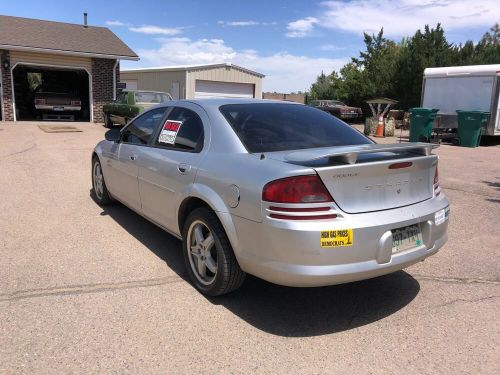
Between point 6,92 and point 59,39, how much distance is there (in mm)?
3435

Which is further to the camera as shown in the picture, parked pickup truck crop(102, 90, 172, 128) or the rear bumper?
parked pickup truck crop(102, 90, 172, 128)

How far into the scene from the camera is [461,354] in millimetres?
2949

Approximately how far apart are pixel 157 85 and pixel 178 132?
1141 inches

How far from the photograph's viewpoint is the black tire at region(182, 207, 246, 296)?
3391 mm

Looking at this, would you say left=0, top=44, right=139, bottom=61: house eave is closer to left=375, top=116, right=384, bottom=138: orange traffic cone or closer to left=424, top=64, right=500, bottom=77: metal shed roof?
left=375, top=116, right=384, bottom=138: orange traffic cone

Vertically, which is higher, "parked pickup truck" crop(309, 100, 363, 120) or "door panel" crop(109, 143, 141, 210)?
"parked pickup truck" crop(309, 100, 363, 120)

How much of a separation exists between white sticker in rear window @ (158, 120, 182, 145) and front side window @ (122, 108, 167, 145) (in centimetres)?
20

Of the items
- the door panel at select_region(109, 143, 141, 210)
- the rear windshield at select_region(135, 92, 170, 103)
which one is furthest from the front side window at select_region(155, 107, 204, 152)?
the rear windshield at select_region(135, 92, 170, 103)

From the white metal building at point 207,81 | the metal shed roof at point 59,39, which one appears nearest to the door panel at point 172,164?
the metal shed roof at point 59,39

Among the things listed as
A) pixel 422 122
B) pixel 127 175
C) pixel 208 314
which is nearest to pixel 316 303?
pixel 208 314

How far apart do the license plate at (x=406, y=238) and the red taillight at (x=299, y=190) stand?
0.61 meters

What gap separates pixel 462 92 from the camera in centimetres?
1792

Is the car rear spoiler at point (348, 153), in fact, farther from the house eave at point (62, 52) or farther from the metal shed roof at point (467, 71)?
the house eave at point (62, 52)

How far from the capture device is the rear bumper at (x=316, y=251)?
2.92m
